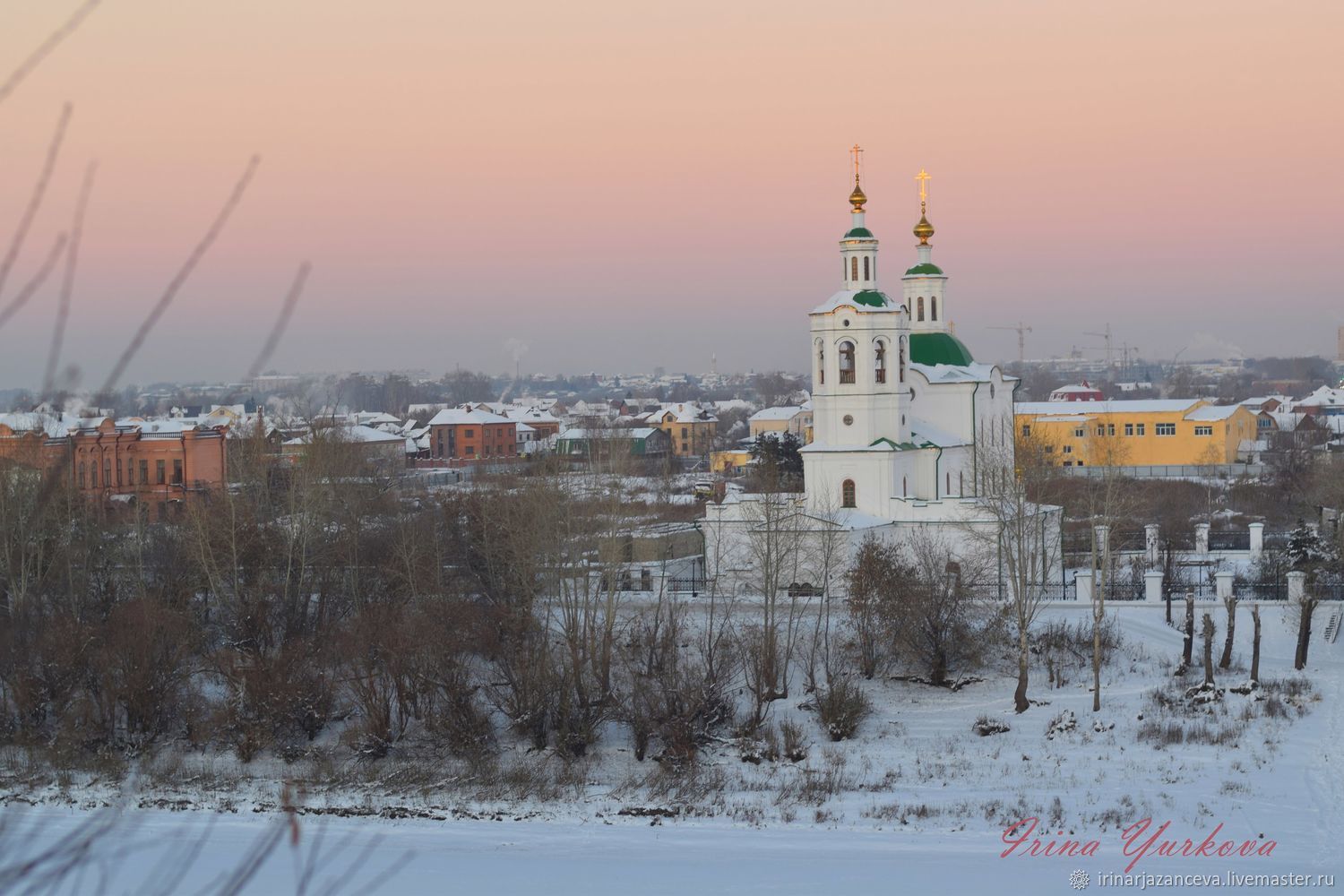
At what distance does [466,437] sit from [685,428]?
15261 mm

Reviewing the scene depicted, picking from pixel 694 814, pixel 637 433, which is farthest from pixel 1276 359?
pixel 694 814

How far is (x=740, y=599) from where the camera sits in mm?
24828

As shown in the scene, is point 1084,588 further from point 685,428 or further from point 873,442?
point 685,428

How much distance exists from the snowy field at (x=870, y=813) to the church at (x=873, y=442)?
624cm

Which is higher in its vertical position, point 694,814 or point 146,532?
point 146,532

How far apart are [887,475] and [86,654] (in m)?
14.3

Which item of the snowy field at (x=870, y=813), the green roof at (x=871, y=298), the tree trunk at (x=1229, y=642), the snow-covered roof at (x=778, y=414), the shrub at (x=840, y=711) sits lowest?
the snowy field at (x=870, y=813)

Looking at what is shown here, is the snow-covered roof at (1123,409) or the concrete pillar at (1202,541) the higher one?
the snow-covered roof at (1123,409)

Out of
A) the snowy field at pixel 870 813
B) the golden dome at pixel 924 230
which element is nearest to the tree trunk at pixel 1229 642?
the snowy field at pixel 870 813

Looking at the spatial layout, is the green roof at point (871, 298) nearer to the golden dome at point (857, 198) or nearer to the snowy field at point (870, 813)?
the golden dome at point (857, 198)

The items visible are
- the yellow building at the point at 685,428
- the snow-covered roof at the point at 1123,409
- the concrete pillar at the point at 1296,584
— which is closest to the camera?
the concrete pillar at the point at 1296,584

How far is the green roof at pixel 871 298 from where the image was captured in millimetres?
28047

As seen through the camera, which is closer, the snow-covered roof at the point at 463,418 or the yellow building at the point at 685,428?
the snow-covered roof at the point at 463,418

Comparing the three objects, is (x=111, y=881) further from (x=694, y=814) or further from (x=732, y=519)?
(x=732, y=519)
